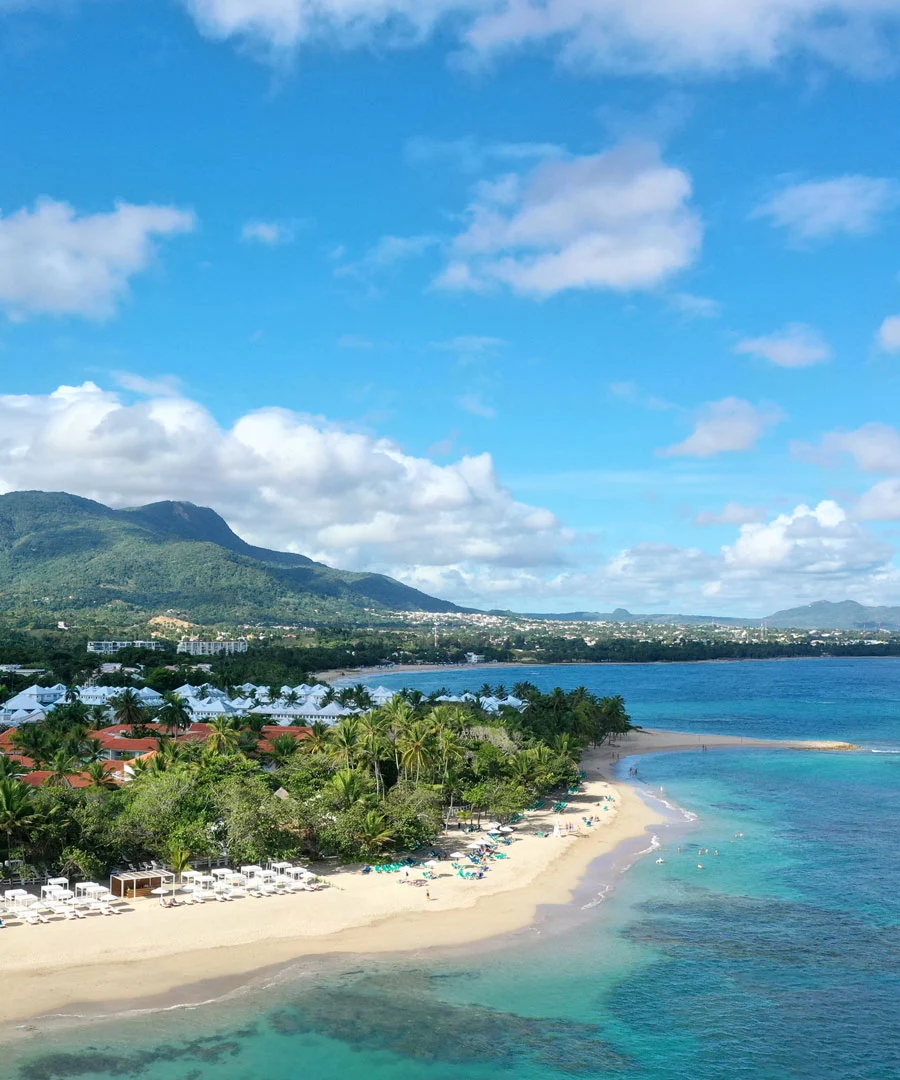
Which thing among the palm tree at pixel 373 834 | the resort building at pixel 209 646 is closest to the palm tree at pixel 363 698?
the palm tree at pixel 373 834

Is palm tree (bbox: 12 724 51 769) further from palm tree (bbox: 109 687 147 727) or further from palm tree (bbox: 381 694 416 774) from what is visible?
palm tree (bbox: 381 694 416 774)

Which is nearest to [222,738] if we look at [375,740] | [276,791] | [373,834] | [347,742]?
[347,742]

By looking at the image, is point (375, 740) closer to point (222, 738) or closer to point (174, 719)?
point (222, 738)

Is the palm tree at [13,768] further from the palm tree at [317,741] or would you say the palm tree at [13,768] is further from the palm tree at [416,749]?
the palm tree at [416,749]

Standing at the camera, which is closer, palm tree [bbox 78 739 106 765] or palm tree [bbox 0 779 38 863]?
palm tree [bbox 0 779 38 863]

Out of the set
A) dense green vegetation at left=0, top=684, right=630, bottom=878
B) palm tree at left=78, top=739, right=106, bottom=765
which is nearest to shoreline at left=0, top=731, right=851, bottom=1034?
dense green vegetation at left=0, top=684, right=630, bottom=878

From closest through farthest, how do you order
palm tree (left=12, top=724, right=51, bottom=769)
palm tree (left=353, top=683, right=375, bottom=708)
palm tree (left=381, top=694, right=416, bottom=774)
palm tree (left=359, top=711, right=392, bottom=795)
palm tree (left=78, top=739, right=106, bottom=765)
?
1. palm tree (left=359, top=711, right=392, bottom=795)
2. palm tree (left=381, top=694, right=416, bottom=774)
3. palm tree (left=12, top=724, right=51, bottom=769)
4. palm tree (left=78, top=739, right=106, bottom=765)
5. palm tree (left=353, top=683, right=375, bottom=708)
